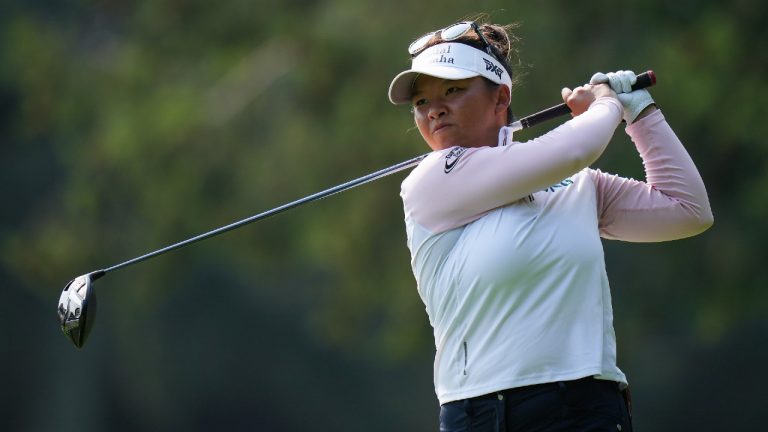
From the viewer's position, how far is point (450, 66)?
3303 mm

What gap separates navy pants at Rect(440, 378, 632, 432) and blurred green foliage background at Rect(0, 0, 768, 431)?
21.6 ft

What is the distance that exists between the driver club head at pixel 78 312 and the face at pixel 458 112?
3.47 feet

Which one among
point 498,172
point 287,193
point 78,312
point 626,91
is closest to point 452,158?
point 498,172

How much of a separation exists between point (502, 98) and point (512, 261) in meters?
0.53

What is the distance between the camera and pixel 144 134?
40.5 ft

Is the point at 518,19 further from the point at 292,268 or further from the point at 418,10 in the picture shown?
the point at 292,268

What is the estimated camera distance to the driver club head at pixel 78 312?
381 centimetres

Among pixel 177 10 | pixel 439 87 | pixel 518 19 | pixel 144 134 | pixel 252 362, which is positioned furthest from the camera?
pixel 252 362

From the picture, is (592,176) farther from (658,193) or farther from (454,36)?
(454,36)

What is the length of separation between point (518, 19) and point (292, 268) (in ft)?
18.3

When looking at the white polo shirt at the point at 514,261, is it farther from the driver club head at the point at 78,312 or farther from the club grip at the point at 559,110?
A: the driver club head at the point at 78,312

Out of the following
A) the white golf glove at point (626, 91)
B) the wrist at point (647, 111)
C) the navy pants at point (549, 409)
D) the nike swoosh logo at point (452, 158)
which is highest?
the white golf glove at point (626, 91)

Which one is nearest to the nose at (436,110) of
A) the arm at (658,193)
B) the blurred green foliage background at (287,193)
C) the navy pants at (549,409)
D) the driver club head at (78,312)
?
the arm at (658,193)

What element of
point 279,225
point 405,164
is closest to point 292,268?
point 279,225
